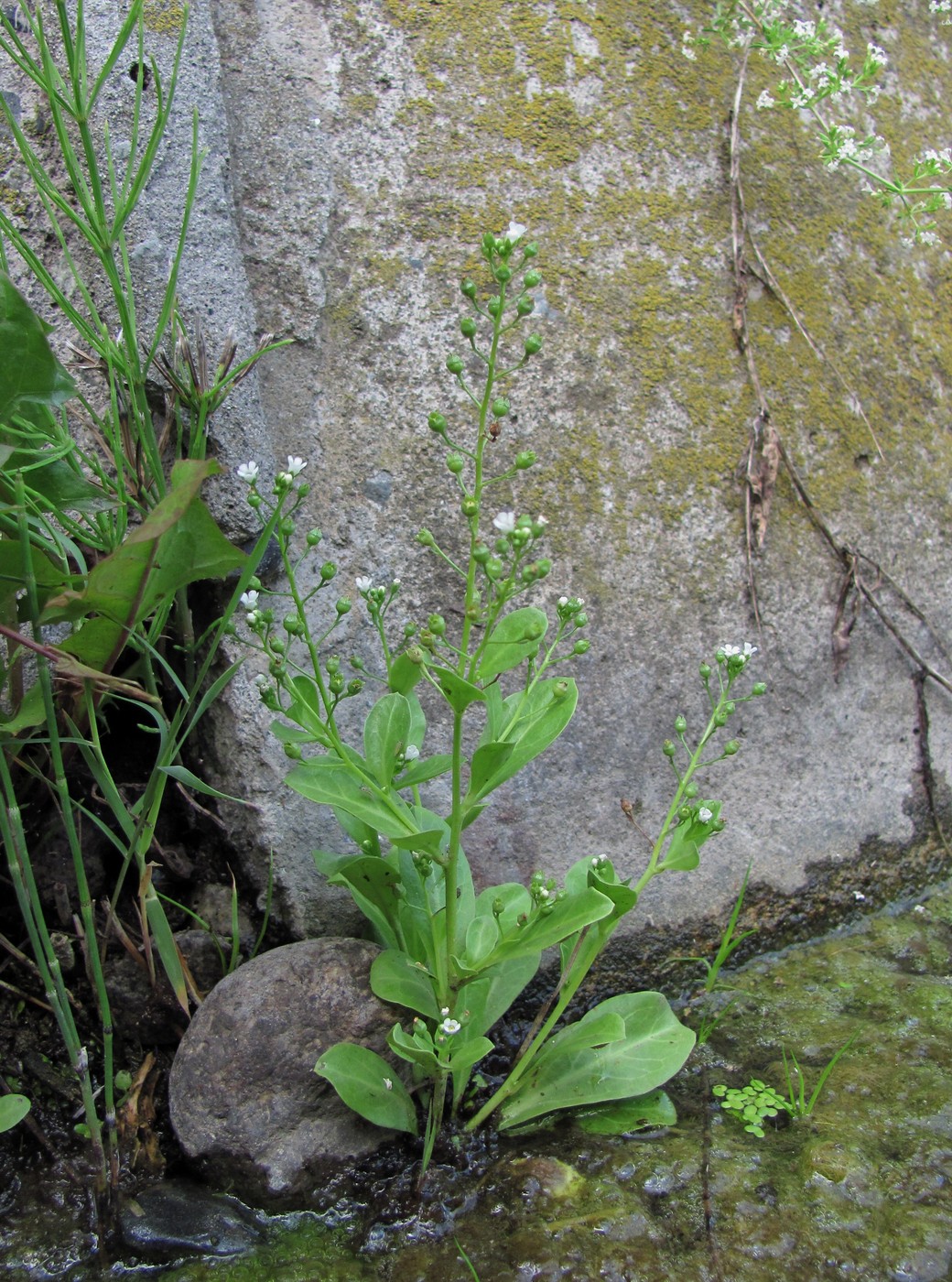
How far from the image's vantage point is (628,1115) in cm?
139

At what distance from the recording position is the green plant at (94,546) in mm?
1216

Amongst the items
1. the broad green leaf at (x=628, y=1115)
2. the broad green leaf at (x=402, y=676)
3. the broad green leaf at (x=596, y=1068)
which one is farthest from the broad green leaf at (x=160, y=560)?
the broad green leaf at (x=628, y=1115)

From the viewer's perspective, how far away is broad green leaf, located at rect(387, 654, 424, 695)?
1.37 metres

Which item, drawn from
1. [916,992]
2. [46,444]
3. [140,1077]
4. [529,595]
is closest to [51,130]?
[46,444]

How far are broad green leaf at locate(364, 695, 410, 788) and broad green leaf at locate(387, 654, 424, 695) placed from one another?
4cm

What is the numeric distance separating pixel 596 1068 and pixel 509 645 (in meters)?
0.59

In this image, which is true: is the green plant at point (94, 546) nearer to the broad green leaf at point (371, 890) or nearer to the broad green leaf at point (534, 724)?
the broad green leaf at point (371, 890)

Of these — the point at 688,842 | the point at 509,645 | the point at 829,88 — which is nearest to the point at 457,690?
the point at 509,645

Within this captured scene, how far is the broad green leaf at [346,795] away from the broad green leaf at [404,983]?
0.62 feet

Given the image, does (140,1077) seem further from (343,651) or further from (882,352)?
(882,352)

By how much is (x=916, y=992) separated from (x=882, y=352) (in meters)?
1.26

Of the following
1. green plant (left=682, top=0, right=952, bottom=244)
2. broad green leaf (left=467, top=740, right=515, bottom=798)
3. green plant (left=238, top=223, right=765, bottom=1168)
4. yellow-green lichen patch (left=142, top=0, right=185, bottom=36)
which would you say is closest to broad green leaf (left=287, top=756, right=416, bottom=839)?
green plant (left=238, top=223, right=765, bottom=1168)

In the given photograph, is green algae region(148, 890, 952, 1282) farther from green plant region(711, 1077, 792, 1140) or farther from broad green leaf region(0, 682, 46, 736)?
broad green leaf region(0, 682, 46, 736)

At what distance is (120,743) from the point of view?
1.65 meters
